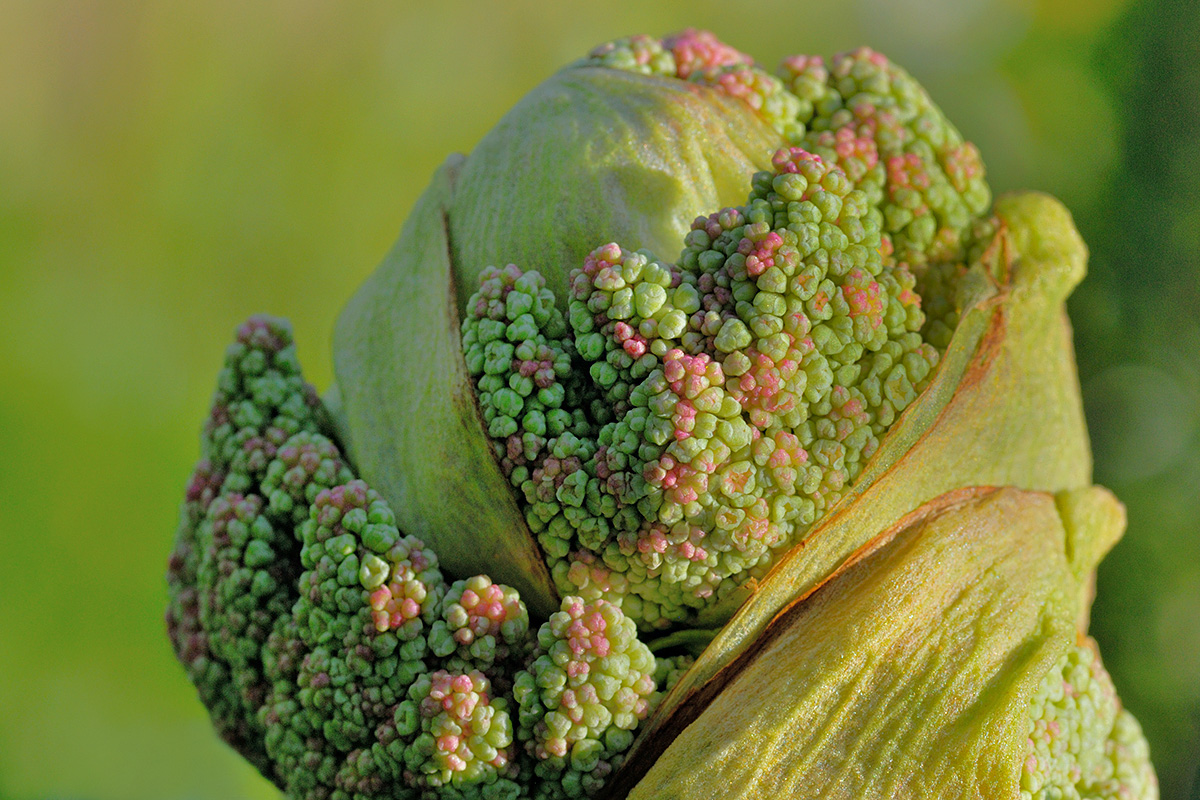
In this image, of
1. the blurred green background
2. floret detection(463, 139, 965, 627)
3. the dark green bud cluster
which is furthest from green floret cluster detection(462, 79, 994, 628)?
the blurred green background

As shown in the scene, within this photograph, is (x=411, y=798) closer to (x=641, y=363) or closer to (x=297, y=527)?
A: (x=297, y=527)

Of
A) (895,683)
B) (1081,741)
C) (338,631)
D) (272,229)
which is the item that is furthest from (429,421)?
(272,229)

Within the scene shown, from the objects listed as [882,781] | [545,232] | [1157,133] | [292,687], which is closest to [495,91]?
[1157,133]

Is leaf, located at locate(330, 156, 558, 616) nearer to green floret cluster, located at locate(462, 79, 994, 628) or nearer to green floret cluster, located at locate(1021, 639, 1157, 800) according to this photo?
green floret cluster, located at locate(462, 79, 994, 628)

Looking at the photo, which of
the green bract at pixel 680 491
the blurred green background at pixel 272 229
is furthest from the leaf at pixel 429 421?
the blurred green background at pixel 272 229

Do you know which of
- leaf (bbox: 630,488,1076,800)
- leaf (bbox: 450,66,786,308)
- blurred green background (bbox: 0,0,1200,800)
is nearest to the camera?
leaf (bbox: 630,488,1076,800)

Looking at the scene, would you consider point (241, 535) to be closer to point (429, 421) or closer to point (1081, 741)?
point (429, 421)
